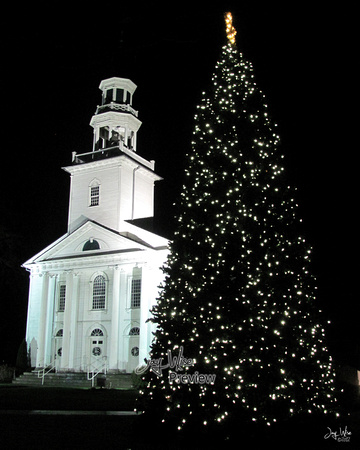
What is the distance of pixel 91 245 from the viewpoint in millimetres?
34250

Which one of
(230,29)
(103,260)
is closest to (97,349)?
(103,260)

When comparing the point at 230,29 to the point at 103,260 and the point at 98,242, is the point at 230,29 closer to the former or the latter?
the point at 103,260

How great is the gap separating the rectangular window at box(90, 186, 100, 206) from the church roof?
2.92m

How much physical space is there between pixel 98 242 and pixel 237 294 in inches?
969

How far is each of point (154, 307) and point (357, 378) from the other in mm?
21321

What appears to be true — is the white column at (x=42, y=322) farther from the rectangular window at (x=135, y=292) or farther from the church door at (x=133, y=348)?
the rectangular window at (x=135, y=292)

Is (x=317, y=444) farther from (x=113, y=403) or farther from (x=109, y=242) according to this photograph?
(x=109, y=242)

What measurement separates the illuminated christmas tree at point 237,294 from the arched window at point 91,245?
914 inches

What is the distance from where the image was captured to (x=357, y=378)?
27891mm

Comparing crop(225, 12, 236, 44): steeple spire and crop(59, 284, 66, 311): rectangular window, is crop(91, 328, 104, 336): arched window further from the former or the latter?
crop(225, 12, 236, 44): steeple spire

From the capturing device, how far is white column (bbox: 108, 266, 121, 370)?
31312 millimetres

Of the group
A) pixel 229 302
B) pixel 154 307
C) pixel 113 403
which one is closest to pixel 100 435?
pixel 154 307

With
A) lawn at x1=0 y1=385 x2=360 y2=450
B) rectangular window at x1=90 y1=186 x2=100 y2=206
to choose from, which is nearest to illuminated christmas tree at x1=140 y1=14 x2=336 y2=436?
lawn at x1=0 y1=385 x2=360 y2=450

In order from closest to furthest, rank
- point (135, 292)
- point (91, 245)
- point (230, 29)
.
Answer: point (230, 29)
point (135, 292)
point (91, 245)
